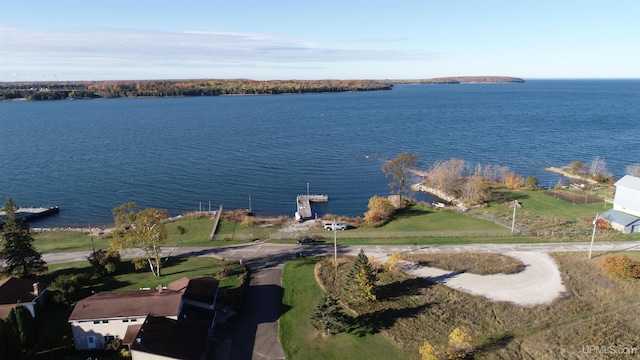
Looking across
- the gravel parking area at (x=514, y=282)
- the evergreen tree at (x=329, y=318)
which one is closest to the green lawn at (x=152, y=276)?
the evergreen tree at (x=329, y=318)

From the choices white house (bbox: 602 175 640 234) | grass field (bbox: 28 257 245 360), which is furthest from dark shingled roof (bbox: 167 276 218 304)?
white house (bbox: 602 175 640 234)

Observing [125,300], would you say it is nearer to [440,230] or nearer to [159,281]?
[159,281]

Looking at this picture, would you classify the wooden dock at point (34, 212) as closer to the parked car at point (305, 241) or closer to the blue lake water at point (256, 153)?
the blue lake water at point (256, 153)

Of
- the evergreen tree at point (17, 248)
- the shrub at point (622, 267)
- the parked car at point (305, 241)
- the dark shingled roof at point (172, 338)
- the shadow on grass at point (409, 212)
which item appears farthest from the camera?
the shadow on grass at point (409, 212)

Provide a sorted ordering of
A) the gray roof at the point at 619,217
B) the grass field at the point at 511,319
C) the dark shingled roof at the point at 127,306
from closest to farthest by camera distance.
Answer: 1. the grass field at the point at 511,319
2. the dark shingled roof at the point at 127,306
3. the gray roof at the point at 619,217

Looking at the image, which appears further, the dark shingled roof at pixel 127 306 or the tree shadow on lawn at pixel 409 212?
the tree shadow on lawn at pixel 409 212

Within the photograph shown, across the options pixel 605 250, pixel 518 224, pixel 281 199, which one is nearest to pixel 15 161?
pixel 281 199
